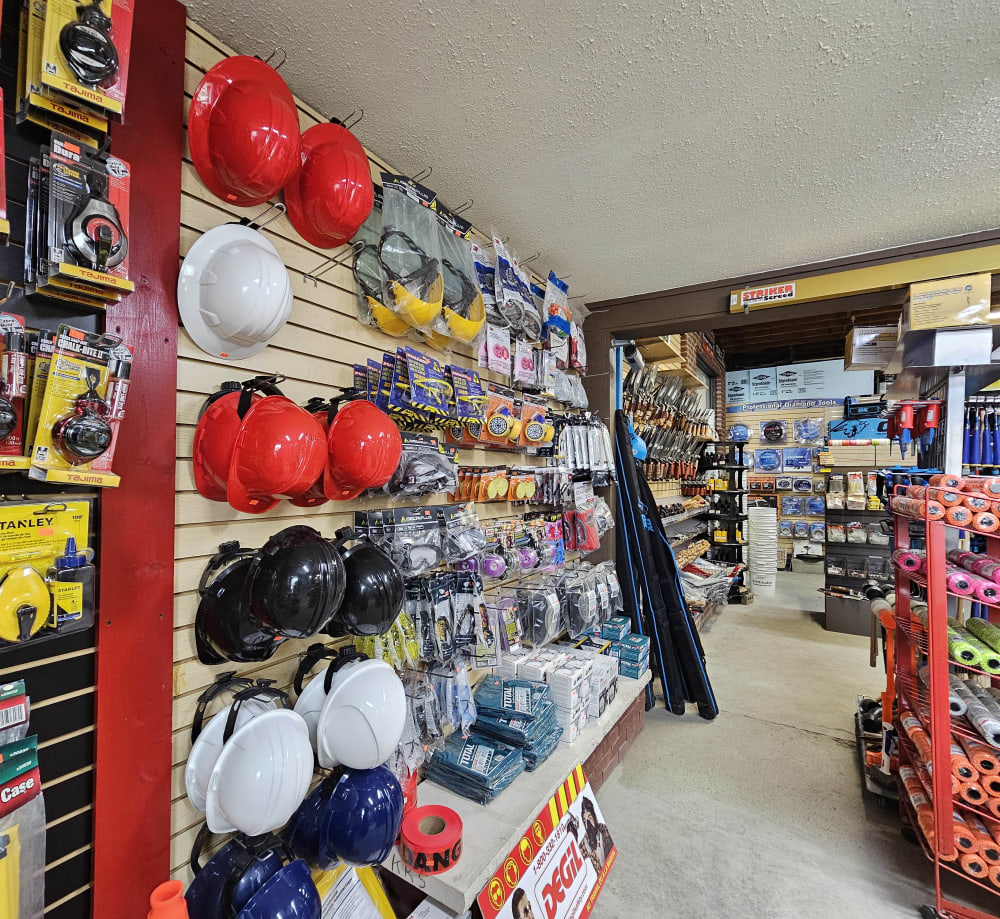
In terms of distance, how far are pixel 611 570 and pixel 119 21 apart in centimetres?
306

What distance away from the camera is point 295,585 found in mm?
1092

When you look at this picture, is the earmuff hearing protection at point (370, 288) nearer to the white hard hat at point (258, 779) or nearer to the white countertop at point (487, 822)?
the white hard hat at point (258, 779)

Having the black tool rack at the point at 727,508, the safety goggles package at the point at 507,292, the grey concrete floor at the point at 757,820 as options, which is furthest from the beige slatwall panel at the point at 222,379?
the black tool rack at the point at 727,508

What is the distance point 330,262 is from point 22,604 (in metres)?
1.26

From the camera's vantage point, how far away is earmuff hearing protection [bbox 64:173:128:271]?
3.24ft

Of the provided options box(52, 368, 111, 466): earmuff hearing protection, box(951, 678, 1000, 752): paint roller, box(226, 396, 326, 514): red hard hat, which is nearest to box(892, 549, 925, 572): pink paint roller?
box(951, 678, 1000, 752): paint roller

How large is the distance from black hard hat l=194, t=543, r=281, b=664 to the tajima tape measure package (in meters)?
A: 0.36

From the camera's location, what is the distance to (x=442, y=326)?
1941 millimetres

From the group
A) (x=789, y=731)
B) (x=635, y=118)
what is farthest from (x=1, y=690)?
(x=789, y=731)

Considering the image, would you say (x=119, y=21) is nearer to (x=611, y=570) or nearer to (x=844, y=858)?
(x=611, y=570)

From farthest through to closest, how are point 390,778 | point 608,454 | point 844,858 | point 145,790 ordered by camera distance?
1. point 608,454
2. point 844,858
3. point 390,778
4. point 145,790

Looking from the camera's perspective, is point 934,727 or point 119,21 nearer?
point 119,21

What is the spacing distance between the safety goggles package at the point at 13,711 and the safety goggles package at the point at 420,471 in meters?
1.03

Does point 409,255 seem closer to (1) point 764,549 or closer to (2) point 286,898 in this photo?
(2) point 286,898
